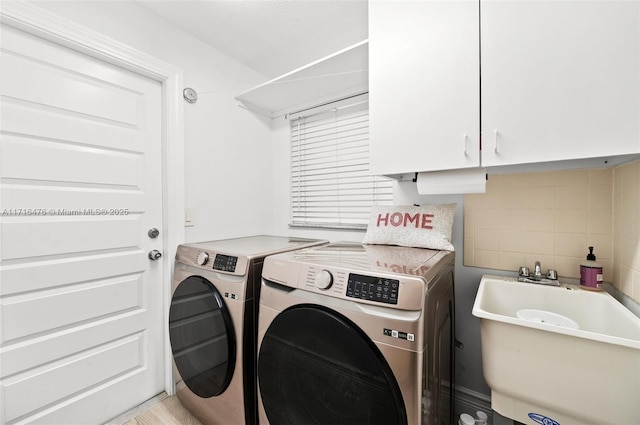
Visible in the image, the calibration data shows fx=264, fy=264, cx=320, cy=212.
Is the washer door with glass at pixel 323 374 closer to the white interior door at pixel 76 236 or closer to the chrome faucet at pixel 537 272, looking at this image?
the chrome faucet at pixel 537 272

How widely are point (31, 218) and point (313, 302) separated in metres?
1.48

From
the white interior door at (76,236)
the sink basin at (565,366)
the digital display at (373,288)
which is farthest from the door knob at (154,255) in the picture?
the sink basin at (565,366)

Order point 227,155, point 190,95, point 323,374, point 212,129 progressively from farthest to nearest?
1. point 227,155
2. point 212,129
3. point 190,95
4. point 323,374

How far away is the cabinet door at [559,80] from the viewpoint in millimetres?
842

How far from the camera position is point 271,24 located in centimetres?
171

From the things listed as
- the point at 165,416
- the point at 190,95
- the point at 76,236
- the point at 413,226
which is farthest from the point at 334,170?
the point at 165,416

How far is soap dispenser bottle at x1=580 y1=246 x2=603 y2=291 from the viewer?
115 centimetres

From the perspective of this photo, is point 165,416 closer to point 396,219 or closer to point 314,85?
point 396,219

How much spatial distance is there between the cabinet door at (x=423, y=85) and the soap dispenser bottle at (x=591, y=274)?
711 millimetres

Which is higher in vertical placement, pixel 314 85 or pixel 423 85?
pixel 314 85

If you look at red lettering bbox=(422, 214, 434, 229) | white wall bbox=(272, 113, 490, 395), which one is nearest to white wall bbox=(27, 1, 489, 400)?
white wall bbox=(272, 113, 490, 395)

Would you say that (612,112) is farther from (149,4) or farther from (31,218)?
(31,218)

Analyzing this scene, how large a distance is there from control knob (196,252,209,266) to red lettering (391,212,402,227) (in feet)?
3.60

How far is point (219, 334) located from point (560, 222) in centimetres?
179
